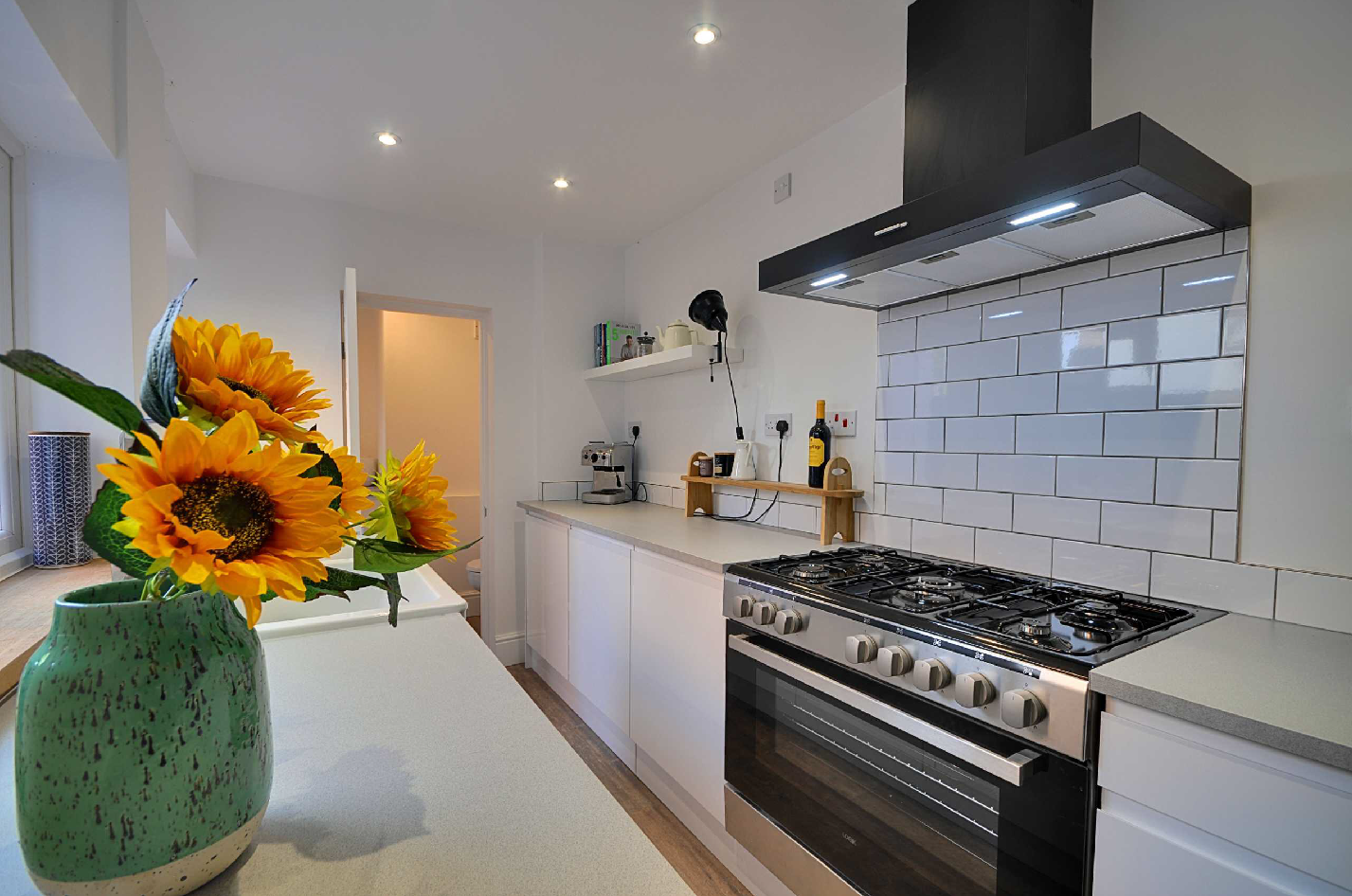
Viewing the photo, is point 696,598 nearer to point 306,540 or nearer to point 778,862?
point 778,862

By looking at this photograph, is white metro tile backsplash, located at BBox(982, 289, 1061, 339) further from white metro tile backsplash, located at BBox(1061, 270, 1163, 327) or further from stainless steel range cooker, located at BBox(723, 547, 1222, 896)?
stainless steel range cooker, located at BBox(723, 547, 1222, 896)

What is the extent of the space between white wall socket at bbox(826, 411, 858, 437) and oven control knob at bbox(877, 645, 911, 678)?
111 centimetres

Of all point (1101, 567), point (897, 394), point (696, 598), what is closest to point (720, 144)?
point (897, 394)

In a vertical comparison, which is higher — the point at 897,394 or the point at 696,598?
the point at 897,394

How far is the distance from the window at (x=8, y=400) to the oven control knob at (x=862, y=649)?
6.28ft

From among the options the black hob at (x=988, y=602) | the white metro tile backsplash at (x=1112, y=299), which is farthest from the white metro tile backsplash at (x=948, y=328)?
the black hob at (x=988, y=602)

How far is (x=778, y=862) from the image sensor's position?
5.51ft

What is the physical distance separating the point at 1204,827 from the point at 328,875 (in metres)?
1.14

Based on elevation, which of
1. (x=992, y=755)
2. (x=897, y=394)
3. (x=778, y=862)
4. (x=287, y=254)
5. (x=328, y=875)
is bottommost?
(x=778, y=862)

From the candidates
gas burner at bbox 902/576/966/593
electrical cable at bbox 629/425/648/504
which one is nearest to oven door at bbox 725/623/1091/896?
gas burner at bbox 902/576/966/593

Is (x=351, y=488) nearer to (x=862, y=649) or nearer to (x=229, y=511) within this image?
(x=229, y=511)

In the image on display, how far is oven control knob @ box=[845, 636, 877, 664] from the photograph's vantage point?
1.37m

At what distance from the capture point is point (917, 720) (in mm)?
1286

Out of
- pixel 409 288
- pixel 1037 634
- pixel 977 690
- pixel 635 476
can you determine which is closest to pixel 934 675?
pixel 977 690
